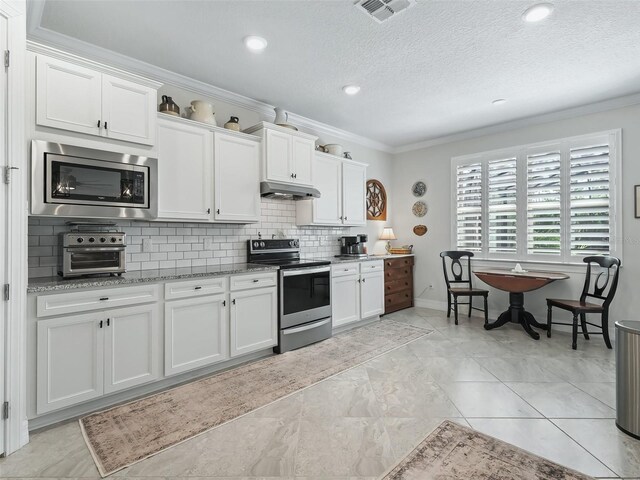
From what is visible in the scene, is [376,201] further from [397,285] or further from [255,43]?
[255,43]

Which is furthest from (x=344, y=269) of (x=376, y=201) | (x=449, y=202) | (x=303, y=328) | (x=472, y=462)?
(x=472, y=462)

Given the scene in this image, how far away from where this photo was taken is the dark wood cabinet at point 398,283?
16.8 feet

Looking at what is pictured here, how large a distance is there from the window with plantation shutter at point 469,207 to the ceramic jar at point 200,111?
3.85 metres

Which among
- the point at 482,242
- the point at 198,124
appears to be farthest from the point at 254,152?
the point at 482,242

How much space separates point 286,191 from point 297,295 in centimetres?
117

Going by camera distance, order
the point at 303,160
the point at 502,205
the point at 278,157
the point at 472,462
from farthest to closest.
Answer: the point at 502,205 < the point at 303,160 < the point at 278,157 < the point at 472,462

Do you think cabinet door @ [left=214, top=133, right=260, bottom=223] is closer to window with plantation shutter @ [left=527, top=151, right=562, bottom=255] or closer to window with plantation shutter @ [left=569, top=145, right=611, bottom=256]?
window with plantation shutter @ [left=527, top=151, right=562, bottom=255]

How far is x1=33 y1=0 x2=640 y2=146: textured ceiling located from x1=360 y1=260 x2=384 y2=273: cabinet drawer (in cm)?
206

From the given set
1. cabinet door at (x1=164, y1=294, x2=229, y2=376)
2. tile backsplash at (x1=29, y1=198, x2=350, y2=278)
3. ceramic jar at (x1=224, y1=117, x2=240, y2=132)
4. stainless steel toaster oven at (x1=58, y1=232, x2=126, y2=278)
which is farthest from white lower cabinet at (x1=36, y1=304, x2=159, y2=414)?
ceramic jar at (x1=224, y1=117, x2=240, y2=132)

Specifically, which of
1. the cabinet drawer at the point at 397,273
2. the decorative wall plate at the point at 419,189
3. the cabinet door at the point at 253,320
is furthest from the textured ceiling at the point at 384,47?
the cabinet drawer at the point at 397,273

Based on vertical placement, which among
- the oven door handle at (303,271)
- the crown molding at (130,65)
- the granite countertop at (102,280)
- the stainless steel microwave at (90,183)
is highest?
the crown molding at (130,65)

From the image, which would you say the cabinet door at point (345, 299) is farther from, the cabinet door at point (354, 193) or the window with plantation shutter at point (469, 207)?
the window with plantation shutter at point (469, 207)

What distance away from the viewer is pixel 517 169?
4.65 metres

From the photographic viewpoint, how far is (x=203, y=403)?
2451mm
